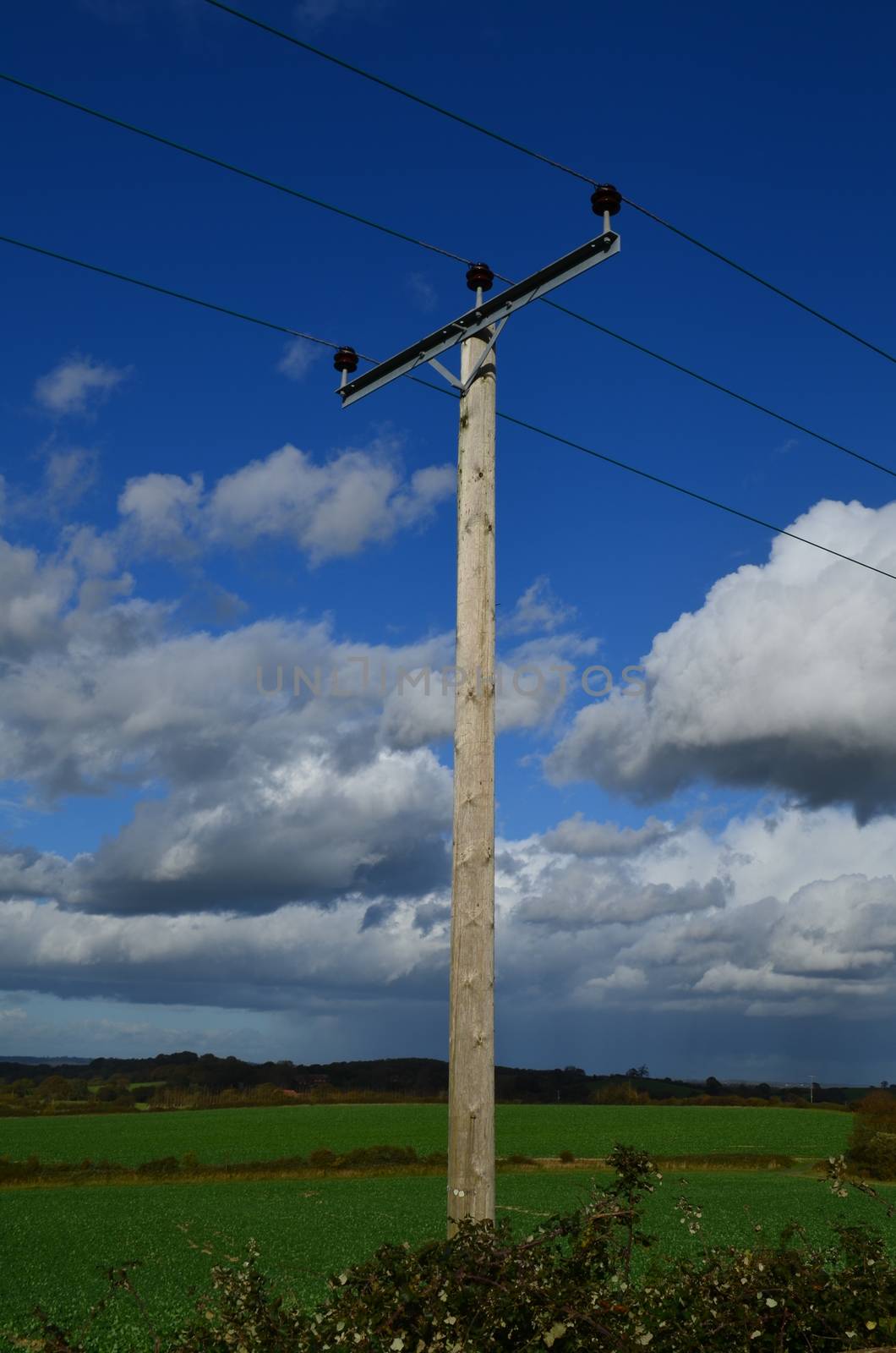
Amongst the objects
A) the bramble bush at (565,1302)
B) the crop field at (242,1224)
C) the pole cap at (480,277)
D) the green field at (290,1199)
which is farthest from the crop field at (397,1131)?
the pole cap at (480,277)

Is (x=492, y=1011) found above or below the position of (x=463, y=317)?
below

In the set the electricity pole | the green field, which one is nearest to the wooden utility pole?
the electricity pole

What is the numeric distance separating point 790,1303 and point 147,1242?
2067 centimetres

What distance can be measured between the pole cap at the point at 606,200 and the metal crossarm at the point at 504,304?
35 centimetres

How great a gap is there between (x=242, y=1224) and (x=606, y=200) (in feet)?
84.2

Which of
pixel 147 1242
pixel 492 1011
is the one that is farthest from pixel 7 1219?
pixel 492 1011

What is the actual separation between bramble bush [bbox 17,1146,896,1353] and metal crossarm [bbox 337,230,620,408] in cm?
655

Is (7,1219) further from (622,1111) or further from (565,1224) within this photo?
(622,1111)

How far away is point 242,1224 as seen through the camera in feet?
85.7

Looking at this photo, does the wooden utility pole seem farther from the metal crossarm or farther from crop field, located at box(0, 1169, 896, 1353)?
crop field, located at box(0, 1169, 896, 1353)

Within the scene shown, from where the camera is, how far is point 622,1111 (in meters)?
72.4

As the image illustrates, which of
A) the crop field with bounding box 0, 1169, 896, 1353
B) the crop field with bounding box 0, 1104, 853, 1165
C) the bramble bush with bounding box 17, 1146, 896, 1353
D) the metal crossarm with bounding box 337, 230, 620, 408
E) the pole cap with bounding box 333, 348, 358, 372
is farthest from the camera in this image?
the crop field with bounding box 0, 1104, 853, 1165

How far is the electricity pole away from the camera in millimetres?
7043

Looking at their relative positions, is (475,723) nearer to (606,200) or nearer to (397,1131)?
(606,200)
